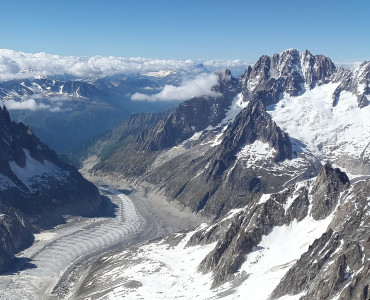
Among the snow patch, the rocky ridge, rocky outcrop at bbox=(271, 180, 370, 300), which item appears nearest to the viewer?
rocky outcrop at bbox=(271, 180, 370, 300)

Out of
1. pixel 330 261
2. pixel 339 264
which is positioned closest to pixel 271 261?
pixel 330 261

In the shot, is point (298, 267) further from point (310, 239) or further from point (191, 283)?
point (191, 283)

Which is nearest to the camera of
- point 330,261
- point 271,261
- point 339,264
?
point 339,264

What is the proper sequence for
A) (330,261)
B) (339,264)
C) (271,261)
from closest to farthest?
(339,264)
(330,261)
(271,261)

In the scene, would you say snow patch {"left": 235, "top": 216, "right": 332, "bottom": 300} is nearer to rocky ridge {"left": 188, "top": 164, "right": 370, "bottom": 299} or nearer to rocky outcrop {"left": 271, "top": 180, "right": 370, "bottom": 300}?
rocky ridge {"left": 188, "top": 164, "right": 370, "bottom": 299}

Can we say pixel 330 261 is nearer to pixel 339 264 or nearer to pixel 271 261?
pixel 339 264

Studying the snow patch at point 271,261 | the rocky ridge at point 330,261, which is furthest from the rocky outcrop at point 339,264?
the snow patch at point 271,261

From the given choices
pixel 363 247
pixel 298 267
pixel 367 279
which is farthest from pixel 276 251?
pixel 367 279

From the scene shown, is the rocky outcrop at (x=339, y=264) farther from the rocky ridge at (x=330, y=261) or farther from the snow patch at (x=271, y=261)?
the snow patch at (x=271, y=261)

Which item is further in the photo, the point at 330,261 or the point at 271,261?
the point at 271,261

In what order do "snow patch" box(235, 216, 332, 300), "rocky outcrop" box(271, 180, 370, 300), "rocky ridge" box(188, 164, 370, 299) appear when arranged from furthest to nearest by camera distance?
"snow patch" box(235, 216, 332, 300) → "rocky ridge" box(188, 164, 370, 299) → "rocky outcrop" box(271, 180, 370, 300)

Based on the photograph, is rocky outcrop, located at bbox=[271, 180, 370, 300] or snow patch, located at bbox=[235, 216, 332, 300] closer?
rocky outcrop, located at bbox=[271, 180, 370, 300]

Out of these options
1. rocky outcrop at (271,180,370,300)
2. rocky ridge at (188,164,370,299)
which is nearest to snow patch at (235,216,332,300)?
rocky ridge at (188,164,370,299)
